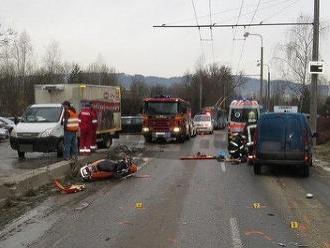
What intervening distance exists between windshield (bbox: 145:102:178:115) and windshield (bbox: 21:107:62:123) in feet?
40.8

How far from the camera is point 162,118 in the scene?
114 feet

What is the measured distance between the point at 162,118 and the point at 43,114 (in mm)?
12794

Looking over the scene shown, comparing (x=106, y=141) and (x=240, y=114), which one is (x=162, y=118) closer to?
(x=240, y=114)

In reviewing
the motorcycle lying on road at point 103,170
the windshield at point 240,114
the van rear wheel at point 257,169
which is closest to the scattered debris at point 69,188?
the motorcycle lying on road at point 103,170

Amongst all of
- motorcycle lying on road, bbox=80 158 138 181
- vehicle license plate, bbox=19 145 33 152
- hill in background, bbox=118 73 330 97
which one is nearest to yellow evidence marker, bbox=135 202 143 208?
motorcycle lying on road, bbox=80 158 138 181

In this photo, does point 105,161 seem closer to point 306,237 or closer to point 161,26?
point 306,237

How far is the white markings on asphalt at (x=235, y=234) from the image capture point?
27.6ft

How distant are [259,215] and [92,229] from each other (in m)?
3.11

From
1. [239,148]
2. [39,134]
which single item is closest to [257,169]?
[239,148]

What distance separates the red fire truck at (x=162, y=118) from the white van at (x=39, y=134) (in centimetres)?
1239

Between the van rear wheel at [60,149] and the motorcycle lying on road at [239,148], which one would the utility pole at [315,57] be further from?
the van rear wheel at [60,149]

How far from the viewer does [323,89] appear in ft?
272

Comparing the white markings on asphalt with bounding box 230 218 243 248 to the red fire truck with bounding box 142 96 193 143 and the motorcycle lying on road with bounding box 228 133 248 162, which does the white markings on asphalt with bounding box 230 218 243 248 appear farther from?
the red fire truck with bounding box 142 96 193 143

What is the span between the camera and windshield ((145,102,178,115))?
34781mm
